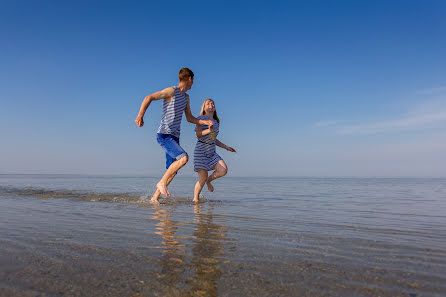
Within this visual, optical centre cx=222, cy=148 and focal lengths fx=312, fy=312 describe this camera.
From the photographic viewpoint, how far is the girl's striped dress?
697cm

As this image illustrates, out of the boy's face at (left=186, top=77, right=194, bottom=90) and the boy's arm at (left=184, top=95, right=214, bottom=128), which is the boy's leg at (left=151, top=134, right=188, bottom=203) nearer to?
the boy's arm at (left=184, top=95, right=214, bottom=128)

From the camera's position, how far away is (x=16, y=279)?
5.56ft

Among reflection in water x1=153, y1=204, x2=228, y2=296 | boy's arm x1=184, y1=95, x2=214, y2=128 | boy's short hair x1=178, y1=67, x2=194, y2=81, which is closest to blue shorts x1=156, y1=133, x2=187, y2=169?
boy's arm x1=184, y1=95, x2=214, y2=128

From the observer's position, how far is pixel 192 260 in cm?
214

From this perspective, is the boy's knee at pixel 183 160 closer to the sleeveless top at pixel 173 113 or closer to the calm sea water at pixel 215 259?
the sleeveless top at pixel 173 113

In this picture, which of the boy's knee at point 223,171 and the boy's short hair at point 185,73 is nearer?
the boy's short hair at point 185,73

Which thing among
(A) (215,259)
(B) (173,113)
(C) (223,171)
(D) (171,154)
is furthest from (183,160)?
(A) (215,259)

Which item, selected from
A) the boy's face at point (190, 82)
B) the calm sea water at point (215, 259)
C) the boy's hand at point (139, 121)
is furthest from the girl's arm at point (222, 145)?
the calm sea water at point (215, 259)

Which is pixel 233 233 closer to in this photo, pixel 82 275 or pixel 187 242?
pixel 187 242

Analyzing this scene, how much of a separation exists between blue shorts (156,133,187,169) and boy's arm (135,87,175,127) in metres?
0.75

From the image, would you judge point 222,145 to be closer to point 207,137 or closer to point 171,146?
point 207,137

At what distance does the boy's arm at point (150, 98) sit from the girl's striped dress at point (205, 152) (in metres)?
1.18

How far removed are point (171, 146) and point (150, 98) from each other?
1.03 m

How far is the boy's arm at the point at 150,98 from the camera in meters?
5.52
